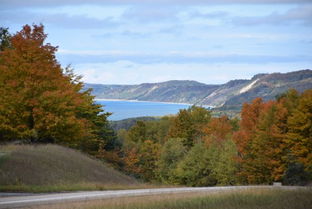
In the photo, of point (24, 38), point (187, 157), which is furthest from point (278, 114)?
point (24, 38)

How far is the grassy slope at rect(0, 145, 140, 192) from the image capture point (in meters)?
23.4

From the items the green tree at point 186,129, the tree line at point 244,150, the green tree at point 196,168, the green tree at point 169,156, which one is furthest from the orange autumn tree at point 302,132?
the green tree at point 186,129

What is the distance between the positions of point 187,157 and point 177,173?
2.84 meters

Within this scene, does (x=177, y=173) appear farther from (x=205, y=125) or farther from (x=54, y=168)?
(x=54, y=168)

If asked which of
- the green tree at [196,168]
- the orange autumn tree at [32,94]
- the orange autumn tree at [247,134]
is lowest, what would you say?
the green tree at [196,168]

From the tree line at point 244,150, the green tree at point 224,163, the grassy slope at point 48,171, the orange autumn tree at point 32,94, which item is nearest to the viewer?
the grassy slope at point 48,171

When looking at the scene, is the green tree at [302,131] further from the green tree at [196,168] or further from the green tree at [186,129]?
the green tree at [186,129]

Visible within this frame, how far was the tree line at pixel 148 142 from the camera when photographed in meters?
34.2

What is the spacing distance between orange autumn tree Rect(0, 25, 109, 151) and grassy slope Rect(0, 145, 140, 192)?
94.6 inches

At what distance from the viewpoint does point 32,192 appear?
845 inches

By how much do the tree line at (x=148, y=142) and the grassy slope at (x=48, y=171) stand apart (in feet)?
10.2

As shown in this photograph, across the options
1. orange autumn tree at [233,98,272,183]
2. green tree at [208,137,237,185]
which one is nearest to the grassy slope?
orange autumn tree at [233,98,272,183]

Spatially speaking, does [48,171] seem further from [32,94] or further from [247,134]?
[247,134]

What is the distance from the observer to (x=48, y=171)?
88.5 ft
